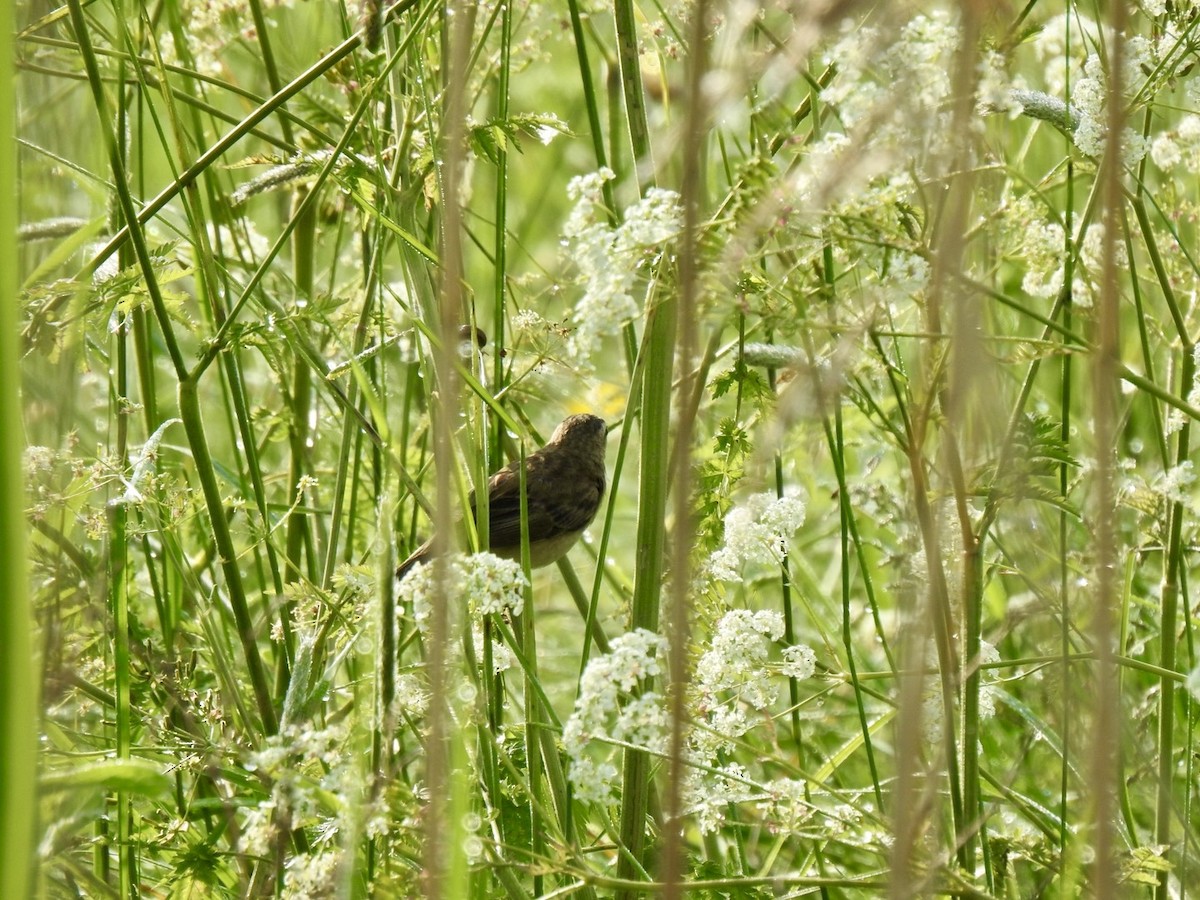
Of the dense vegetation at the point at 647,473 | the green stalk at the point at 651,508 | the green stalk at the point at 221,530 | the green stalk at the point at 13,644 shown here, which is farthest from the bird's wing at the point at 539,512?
the green stalk at the point at 13,644

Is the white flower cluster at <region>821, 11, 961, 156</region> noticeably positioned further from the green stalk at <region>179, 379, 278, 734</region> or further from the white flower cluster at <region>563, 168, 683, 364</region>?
the green stalk at <region>179, 379, 278, 734</region>

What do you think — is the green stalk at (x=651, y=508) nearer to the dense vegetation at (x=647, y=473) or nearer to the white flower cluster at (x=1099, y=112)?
the dense vegetation at (x=647, y=473)

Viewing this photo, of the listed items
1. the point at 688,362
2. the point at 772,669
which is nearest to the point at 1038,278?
the point at 772,669

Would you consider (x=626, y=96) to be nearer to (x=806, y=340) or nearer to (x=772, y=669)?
(x=806, y=340)

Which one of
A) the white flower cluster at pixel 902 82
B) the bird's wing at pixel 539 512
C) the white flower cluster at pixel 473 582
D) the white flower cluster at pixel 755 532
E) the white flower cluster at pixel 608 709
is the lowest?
the white flower cluster at pixel 608 709

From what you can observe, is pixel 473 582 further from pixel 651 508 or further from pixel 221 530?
pixel 221 530

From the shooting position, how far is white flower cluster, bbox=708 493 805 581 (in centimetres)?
200

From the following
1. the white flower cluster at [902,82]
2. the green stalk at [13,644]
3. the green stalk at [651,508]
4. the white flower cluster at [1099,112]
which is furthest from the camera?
the green stalk at [651,508]

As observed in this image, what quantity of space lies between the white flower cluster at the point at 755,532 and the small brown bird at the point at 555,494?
1360 millimetres

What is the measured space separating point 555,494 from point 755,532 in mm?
1760

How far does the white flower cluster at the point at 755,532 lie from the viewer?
6.56ft

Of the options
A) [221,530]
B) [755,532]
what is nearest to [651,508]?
[755,532]

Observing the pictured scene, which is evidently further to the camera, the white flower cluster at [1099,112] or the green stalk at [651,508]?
the green stalk at [651,508]

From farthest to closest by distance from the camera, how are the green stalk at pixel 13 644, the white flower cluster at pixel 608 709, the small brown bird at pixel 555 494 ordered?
the small brown bird at pixel 555 494 < the white flower cluster at pixel 608 709 < the green stalk at pixel 13 644
